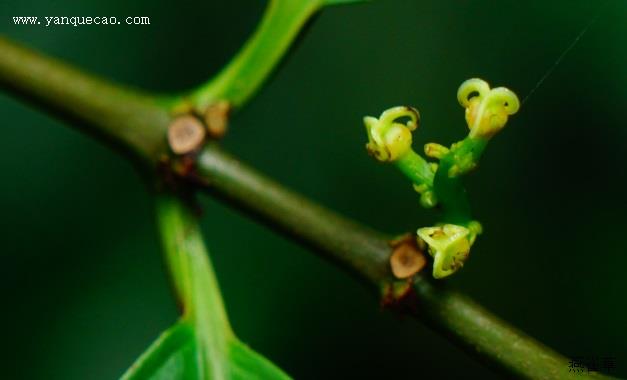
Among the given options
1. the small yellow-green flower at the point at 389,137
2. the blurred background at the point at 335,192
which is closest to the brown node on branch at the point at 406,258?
the small yellow-green flower at the point at 389,137

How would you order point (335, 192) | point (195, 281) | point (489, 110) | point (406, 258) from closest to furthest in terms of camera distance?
point (489, 110)
point (406, 258)
point (195, 281)
point (335, 192)

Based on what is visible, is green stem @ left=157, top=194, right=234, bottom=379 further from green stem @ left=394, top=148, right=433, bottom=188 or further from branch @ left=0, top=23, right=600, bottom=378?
green stem @ left=394, top=148, right=433, bottom=188

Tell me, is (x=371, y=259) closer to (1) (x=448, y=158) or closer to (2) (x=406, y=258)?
(2) (x=406, y=258)

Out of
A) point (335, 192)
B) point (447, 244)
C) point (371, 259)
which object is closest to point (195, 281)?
point (371, 259)

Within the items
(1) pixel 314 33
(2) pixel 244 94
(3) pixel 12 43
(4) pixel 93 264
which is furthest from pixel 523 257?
(3) pixel 12 43

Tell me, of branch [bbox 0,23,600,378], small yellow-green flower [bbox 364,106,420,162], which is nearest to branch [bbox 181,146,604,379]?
branch [bbox 0,23,600,378]

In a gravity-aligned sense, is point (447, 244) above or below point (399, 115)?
below

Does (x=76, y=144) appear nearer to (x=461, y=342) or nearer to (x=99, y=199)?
(x=99, y=199)

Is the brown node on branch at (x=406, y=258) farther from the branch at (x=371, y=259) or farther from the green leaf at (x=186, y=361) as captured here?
the green leaf at (x=186, y=361)
